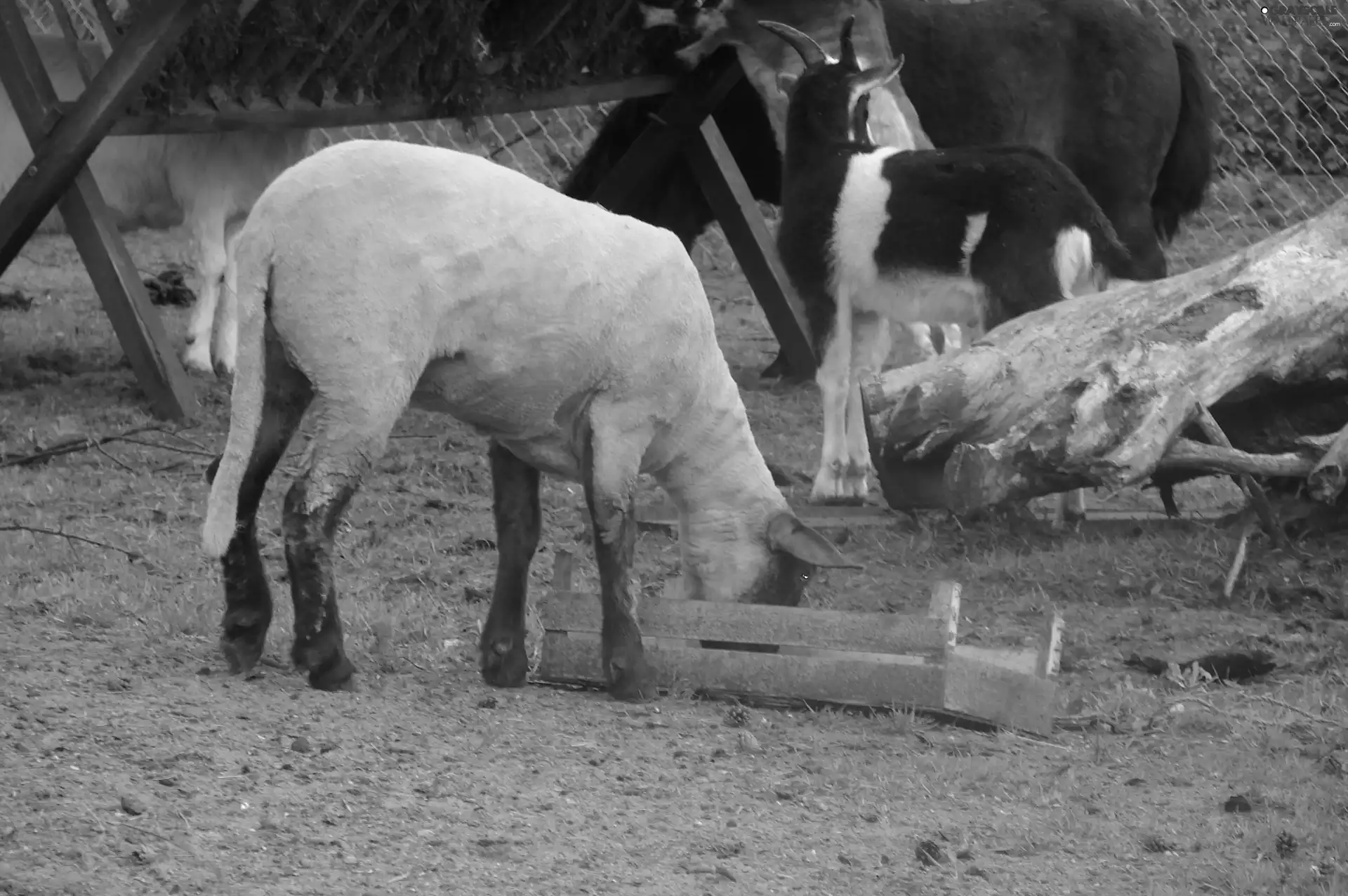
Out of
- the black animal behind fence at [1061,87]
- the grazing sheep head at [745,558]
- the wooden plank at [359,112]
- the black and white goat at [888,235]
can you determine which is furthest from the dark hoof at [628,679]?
the black animal behind fence at [1061,87]

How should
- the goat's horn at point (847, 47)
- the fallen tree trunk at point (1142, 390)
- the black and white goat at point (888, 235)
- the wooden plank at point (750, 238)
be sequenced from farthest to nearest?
the wooden plank at point (750, 238) < the goat's horn at point (847, 47) < the black and white goat at point (888, 235) < the fallen tree trunk at point (1142, 390)

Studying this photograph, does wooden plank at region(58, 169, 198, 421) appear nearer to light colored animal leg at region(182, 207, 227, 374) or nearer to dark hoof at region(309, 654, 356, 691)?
light colored animal leg at region(182, 207, 227, 374)

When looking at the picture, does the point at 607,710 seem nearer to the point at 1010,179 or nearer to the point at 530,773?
the point at 530,773

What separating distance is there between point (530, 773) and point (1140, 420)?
237cm

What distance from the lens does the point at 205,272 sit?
325 inches

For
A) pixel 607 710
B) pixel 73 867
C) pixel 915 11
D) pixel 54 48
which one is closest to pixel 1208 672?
pixel 607 710

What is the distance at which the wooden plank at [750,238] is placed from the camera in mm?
8930

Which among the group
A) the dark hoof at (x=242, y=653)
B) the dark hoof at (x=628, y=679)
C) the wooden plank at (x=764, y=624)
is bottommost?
the dark hoof at (x=628, y=679)

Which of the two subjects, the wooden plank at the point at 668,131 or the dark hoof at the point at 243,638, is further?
the wooden plank at the point at 668,131

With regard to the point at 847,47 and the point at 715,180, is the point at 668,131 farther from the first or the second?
the point at 847,47

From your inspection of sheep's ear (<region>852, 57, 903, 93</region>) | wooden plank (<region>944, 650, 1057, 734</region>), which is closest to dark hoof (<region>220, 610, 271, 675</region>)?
wooden plank (<region>944, 650, 1057, 734</region>)

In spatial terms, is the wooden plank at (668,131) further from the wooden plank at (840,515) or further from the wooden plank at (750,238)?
the wooden plank at (840,515)

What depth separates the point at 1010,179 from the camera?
19.2ft

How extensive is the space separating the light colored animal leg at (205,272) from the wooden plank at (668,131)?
1872mm
